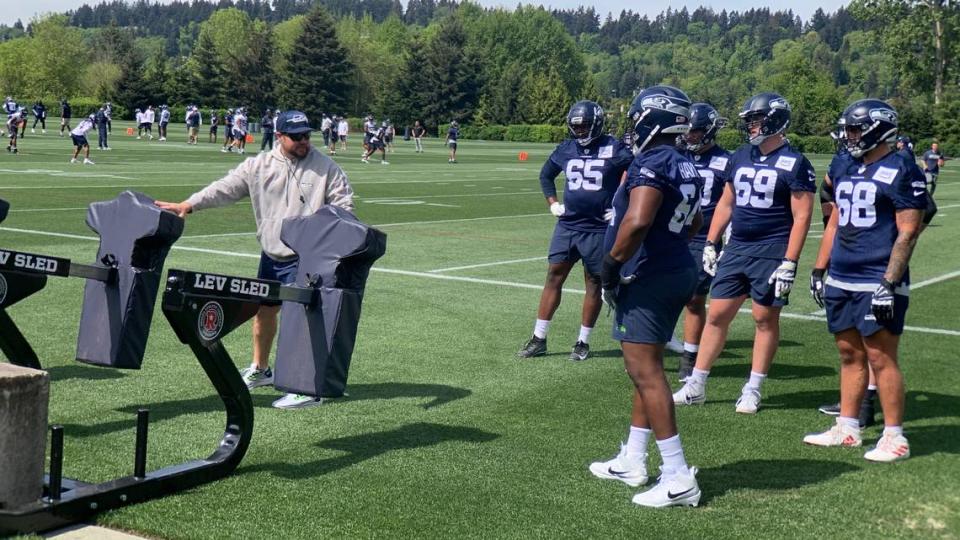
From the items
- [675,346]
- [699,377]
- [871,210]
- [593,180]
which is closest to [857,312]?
[871,210]

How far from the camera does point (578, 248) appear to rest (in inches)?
392

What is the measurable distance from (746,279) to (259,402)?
3416mm

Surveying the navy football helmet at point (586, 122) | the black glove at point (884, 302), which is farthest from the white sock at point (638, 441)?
the navy football helmet at point (586, 122)

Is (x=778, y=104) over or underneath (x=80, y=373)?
over

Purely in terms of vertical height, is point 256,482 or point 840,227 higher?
point 840,227

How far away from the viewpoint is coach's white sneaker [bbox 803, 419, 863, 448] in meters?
7.21

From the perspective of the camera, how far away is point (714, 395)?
341 inches

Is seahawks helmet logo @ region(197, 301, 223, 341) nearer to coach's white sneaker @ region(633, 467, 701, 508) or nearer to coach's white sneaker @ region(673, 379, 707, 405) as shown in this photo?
coach's white sneaker @ region(633, 467, 701, 508)

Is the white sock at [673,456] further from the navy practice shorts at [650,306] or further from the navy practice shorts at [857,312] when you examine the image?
the navy practice shorts at [857,312]

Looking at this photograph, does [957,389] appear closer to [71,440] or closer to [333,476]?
[333,476]

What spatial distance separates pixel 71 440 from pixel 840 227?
4637 millimetres

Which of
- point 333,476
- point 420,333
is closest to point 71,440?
point 333,476

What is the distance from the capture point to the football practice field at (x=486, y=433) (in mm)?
5559

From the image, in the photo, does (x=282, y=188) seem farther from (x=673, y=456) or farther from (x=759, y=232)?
(x=673, y=456)
